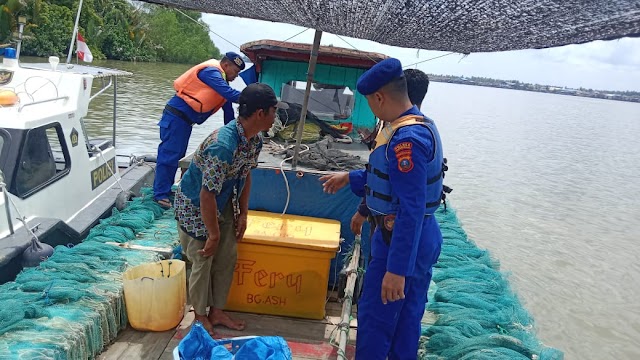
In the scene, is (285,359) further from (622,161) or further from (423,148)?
(622,161)

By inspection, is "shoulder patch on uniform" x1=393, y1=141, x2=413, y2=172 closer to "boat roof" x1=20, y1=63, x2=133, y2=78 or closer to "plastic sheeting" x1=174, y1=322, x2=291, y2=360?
"plastic sheeting" x1=174, y1=322, x2=291, y2=360

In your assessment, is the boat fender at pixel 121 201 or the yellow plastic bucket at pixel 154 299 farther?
the boat fender at pixel 121 201

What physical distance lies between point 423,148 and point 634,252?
32.9ft

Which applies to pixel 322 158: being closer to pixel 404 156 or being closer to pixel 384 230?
pixel 384 230

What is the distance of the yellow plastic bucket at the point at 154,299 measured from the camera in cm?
314

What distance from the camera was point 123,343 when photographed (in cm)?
312

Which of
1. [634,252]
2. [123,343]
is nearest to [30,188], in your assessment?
[123,343]

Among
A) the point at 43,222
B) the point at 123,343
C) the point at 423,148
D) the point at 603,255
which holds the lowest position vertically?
the point at 603,255

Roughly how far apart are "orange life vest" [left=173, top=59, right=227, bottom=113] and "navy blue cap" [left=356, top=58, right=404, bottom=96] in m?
2.88

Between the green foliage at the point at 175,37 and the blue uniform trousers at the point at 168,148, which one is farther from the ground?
the green foliage at the point at 175,37

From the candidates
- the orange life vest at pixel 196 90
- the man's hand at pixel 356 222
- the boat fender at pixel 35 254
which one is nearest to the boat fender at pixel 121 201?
the orange life vest at pixel 196 90

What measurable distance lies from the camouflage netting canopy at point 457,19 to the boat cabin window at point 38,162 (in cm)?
196

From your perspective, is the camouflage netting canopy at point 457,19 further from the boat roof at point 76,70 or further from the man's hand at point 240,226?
the boat roof at point 76,70

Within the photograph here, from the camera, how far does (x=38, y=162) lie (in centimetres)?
439
